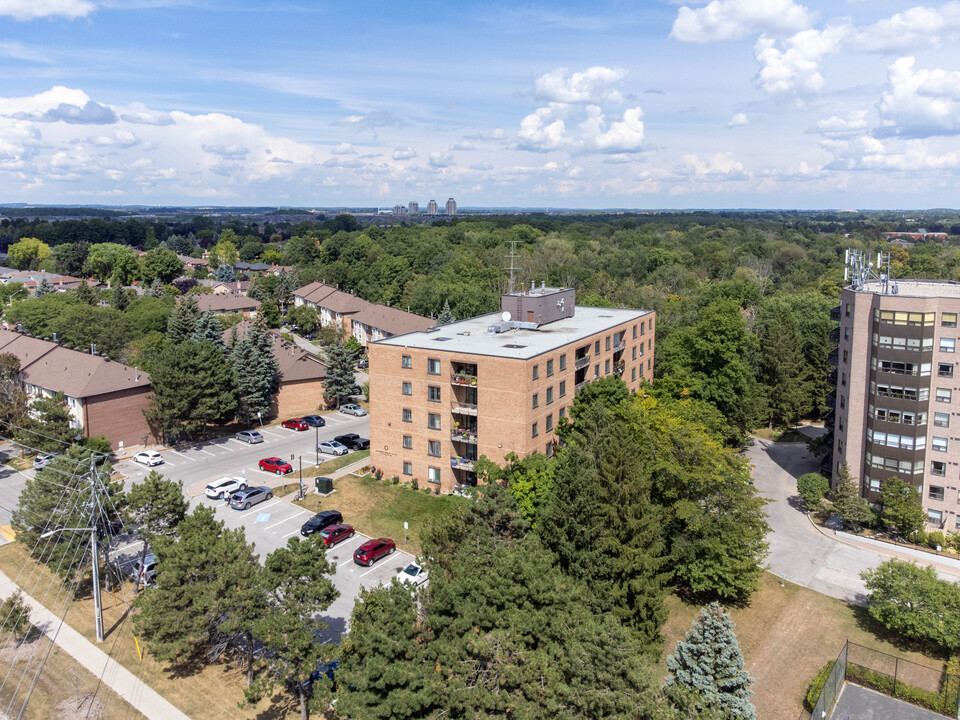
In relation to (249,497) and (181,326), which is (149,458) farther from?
(181,326)

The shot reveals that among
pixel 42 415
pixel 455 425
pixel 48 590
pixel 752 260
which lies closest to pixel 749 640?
pixel 455 425

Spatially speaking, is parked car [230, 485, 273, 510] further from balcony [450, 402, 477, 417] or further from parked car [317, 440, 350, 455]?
balcony [450, 402, 477, 417]

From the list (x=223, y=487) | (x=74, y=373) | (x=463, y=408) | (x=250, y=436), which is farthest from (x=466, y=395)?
(x=74, y=373)

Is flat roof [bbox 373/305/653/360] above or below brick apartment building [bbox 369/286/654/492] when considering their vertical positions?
above

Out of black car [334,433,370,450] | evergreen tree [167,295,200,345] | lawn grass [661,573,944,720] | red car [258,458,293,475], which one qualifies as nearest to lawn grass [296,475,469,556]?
red car [258,458,293,475]

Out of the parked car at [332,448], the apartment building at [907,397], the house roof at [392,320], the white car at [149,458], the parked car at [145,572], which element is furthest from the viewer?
the house roof at [392,320]

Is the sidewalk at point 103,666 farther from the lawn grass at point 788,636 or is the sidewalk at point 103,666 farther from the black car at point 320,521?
the lawn grass at point 788,636

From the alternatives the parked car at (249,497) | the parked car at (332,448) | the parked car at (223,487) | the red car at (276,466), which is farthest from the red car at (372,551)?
the parked car at (332,448)
